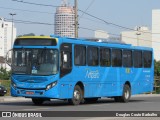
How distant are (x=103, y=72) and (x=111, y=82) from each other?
1.23 meters

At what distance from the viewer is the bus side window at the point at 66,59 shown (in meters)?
24.2

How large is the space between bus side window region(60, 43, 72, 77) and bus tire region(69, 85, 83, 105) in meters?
1.17

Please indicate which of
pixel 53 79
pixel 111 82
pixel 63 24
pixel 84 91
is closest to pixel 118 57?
pixel 111 82

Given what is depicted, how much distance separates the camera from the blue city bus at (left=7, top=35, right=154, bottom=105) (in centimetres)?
2394

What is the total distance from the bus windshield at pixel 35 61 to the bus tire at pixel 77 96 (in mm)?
1924

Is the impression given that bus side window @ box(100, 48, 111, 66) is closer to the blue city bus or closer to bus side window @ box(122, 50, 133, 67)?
the blue city bus

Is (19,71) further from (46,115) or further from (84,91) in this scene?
(46,115)

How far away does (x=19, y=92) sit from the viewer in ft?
79.8

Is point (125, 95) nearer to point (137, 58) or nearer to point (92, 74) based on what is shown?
point (137, 58)

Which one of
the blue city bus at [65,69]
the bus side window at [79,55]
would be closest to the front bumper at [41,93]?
the blue city bus at [65,69]

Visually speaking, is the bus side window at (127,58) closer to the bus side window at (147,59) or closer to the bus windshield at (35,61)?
the bus side window at (147,59)

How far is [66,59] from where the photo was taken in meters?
24.5

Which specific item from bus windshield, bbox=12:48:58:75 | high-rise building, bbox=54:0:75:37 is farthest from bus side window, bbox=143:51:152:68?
high-rise building, bbox=54:0:75:37

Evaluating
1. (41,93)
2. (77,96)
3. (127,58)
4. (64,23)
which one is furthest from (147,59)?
(64,23)
